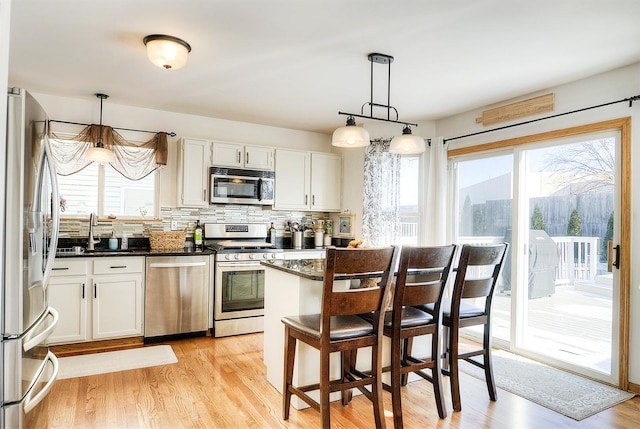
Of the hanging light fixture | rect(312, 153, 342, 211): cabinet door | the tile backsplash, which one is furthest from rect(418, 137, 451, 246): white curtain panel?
the hanging light fixture

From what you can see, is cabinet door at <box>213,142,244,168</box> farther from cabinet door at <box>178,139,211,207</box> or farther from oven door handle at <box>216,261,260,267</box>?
oven door handle at <box>216,261,260,267</box>

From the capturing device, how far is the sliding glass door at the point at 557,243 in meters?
3.30

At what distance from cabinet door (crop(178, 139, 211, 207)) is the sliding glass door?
121 inches

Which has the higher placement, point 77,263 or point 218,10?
point 218,10

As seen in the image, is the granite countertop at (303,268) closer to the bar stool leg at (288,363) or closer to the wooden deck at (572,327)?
the bar stool leg at (288,363)

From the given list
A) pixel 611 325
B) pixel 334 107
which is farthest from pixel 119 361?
pixel 611 325

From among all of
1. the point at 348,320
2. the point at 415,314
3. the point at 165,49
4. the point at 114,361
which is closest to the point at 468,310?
the point at 415,314

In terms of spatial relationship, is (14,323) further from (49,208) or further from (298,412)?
(298,412)

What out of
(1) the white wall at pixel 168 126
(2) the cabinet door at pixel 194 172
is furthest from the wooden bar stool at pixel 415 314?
(1) the white wall at pixel 168 126

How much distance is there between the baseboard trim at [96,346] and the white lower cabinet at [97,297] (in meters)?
0.06

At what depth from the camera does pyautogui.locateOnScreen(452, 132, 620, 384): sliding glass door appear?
330cm

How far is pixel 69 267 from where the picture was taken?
12.1 feet

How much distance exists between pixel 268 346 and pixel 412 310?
44.9 inches

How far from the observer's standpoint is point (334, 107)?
4.39m
